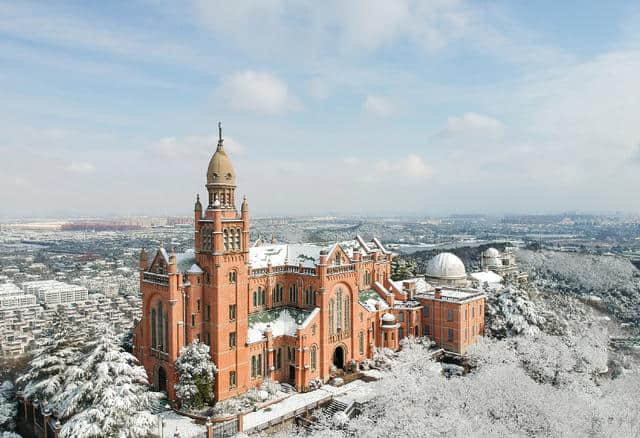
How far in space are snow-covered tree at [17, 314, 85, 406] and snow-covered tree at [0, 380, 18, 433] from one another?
3652mm

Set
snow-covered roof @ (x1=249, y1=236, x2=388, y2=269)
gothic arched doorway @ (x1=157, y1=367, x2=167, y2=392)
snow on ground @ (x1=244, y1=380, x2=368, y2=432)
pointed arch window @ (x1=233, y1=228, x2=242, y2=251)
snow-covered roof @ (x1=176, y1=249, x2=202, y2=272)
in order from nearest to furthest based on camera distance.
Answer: snow on ground @ (x1=244, y1=380, x2=368, y2=432) < snow-covered roof @ (x1=176, y1=249, x2=202, y2=272) < gothic arched doorway @ (x1=157, y1=367, x2=167, y2=392) < pointed arch window @ (x1=233, y1=228, x2=242, y2=251) < snow-covered roof @ (x1=249, y1=236, x2=388, y2=269)

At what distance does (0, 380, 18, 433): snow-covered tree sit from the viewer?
41.8 meters

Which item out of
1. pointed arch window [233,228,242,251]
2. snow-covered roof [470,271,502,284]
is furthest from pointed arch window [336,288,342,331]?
snow-covered roof [470,271,502,284]

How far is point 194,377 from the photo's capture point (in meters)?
40.6

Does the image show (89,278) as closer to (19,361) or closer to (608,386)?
(19,361)

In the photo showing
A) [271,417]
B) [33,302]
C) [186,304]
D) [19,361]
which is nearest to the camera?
[271,417]

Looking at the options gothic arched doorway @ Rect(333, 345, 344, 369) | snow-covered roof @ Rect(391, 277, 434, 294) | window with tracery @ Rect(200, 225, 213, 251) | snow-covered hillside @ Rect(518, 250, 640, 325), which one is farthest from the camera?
snow-covered hillside @ Rect(518, 250, 640, 325)

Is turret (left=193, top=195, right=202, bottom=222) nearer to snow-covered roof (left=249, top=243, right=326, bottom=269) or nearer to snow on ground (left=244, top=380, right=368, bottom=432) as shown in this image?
snow-covered roof (left=249, top=243, right=326, bottom=269)

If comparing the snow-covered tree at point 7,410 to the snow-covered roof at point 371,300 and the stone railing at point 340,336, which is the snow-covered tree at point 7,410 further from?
the snow-covered roof at point 371,300

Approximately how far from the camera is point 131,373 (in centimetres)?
3119

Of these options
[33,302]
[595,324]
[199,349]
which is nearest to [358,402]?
[199,349]

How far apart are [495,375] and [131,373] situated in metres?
30.6

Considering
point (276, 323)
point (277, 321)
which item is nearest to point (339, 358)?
point (277, 321)

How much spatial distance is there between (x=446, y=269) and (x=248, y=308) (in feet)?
117
